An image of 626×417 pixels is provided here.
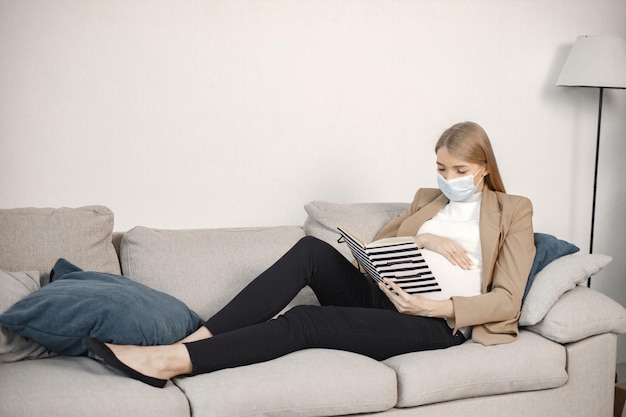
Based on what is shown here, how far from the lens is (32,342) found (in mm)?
2236

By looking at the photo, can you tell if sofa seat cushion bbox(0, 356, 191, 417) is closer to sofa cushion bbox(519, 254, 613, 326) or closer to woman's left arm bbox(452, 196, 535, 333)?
woman's left arm bbox(452, 196, 535, 333)

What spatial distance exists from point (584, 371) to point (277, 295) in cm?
104

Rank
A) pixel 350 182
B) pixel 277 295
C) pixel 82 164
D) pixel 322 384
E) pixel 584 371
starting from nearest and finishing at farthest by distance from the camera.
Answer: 1. pixel 322 384
2. pixel 277 295
3. pixel 584 371
4. pixel 82 164
5. pixel 350 182

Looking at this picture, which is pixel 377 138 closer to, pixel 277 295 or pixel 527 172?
pixel 527 172

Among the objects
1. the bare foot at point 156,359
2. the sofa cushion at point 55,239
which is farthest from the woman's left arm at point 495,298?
the sofa cushion at point 55,239

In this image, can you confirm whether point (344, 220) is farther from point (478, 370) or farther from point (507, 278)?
point (478, 370)

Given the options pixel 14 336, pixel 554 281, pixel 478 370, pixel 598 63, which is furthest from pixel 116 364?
pixel 598 63

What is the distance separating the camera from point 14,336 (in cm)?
220

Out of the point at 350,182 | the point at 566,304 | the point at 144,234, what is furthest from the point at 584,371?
the point at 144,234

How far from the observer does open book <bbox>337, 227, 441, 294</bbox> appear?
2404mm

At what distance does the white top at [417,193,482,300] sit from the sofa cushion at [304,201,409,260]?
0.25m

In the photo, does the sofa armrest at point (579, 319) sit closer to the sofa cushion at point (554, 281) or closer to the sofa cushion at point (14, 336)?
the sofa cushion at point (554, 281)

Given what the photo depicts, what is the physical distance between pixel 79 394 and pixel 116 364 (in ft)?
0.46

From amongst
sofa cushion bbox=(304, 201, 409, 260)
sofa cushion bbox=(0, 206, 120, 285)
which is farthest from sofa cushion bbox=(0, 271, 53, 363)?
sofa cushion bbox=(304, 201, 409, 260)
